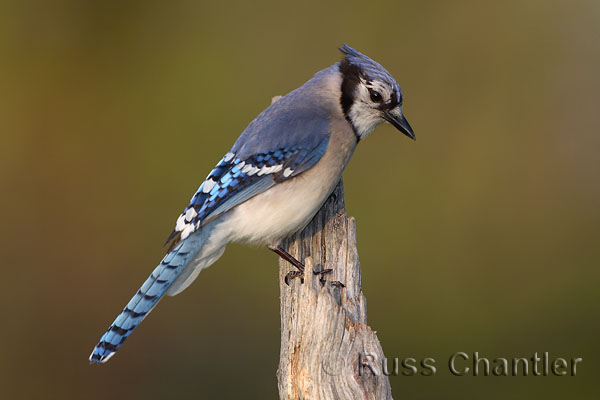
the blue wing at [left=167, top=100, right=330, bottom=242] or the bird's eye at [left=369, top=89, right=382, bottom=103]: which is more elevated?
the bird's eye at [left=369, top=89, right=382, bottom=103]

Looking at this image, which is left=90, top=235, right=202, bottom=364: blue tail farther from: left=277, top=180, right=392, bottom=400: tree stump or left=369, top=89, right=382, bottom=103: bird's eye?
left=369, top=89, right=382, bottom=103: bird's eye

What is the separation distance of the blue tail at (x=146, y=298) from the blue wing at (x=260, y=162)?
62 millimetres

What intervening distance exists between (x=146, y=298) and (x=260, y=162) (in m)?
0.65

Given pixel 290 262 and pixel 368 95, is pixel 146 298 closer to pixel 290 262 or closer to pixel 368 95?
pixel 290 262

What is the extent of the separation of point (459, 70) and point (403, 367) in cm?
237

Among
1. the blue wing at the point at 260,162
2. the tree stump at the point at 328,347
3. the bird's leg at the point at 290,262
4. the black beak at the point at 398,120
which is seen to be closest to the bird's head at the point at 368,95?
the black beak at the point at 398,120

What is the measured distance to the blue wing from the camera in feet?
8.90

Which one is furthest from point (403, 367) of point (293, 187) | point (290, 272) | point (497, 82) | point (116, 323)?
point (497, 82)

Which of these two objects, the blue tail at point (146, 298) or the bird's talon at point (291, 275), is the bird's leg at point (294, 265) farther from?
the blue tail at point (146, 298)

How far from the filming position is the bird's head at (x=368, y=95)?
2873mm

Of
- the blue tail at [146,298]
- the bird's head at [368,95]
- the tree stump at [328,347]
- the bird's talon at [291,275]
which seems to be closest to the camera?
the tree stump at [328,347]

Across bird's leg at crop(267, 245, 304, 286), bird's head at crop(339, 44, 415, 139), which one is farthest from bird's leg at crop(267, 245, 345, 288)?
bird's head at crop(339, 44, 415, 139)

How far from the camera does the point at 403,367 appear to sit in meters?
2.41

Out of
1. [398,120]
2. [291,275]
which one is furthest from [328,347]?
[398,120]
